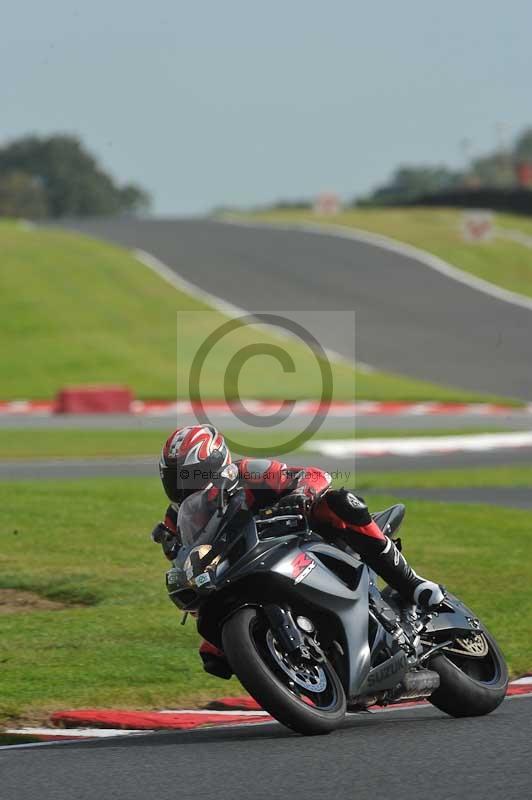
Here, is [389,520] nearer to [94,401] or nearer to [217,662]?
[217,662]

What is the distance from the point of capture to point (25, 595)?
405 inches

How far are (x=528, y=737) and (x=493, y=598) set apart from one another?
12.6ft

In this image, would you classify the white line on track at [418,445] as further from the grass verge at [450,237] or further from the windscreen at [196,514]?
the grass verge at [450,237]

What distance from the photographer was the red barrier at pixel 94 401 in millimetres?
28609

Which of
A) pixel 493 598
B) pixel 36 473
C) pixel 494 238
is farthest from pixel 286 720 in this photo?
pixel 494 238

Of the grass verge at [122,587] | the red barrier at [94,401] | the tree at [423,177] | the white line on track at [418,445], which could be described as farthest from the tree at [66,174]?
the grass verge at [122,587]

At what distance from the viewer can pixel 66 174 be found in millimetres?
137250

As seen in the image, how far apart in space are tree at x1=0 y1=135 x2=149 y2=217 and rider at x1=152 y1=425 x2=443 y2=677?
415 ft

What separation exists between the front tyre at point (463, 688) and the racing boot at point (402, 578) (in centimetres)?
28

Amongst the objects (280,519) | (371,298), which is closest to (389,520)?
(280,519)

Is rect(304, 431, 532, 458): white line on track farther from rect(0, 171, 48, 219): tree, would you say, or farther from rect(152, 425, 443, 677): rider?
rect(0, 171, 48, 219): tree

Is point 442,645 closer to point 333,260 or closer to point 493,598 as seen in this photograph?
point 493,598

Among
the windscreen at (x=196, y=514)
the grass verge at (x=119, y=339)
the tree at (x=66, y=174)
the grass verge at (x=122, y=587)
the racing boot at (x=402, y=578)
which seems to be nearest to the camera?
the windscreen at (x=196, y=514)

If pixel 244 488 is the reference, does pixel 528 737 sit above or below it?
below
